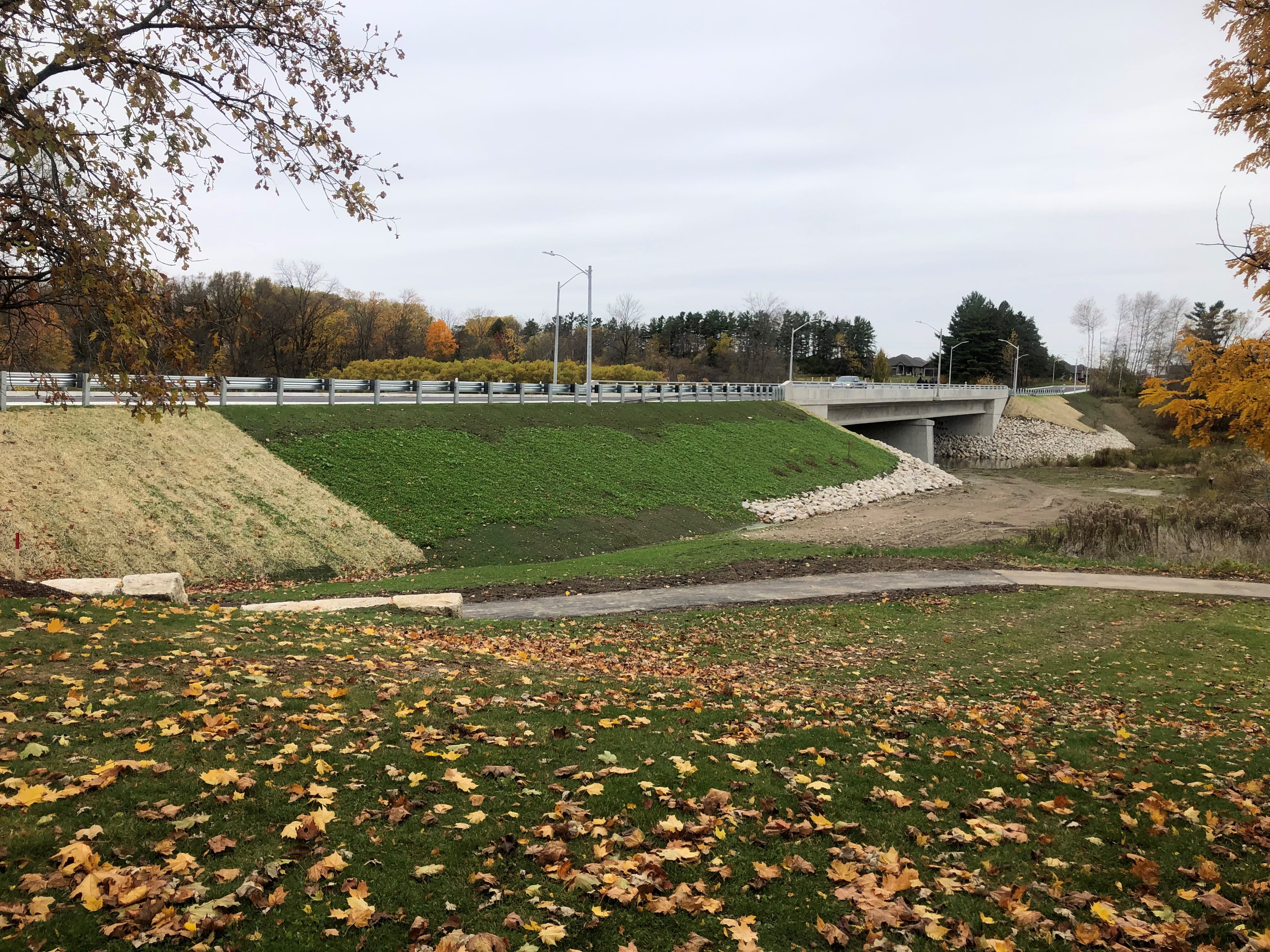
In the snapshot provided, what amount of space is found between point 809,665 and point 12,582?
9962 mm

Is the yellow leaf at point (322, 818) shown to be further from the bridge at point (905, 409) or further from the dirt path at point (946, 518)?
the bridge at point (905, 409)

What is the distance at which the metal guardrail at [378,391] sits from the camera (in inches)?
904

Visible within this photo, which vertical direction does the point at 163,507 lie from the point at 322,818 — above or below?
below

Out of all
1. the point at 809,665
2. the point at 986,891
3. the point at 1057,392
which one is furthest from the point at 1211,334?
the point at 986,891

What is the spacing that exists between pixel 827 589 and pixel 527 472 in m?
14.2

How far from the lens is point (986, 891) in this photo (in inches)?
196

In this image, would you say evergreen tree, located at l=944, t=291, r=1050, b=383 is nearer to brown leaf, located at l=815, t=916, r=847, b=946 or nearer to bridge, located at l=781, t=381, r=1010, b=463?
bridge, located at l=781, t=381, r=1010, b=463

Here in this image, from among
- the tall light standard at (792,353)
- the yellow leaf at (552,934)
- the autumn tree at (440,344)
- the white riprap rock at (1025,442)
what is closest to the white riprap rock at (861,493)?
the tall light standard at (792,353)

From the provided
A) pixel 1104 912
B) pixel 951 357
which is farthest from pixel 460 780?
pixel 951 357

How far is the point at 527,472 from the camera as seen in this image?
30000 millimetres

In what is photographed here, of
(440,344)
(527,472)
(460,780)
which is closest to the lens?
(460,780)

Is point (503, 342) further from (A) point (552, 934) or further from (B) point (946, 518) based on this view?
(A) point (552, 934)

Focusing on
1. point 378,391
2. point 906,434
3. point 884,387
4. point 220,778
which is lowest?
point 220,778

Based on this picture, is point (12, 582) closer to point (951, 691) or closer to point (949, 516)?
point (951, 691)
